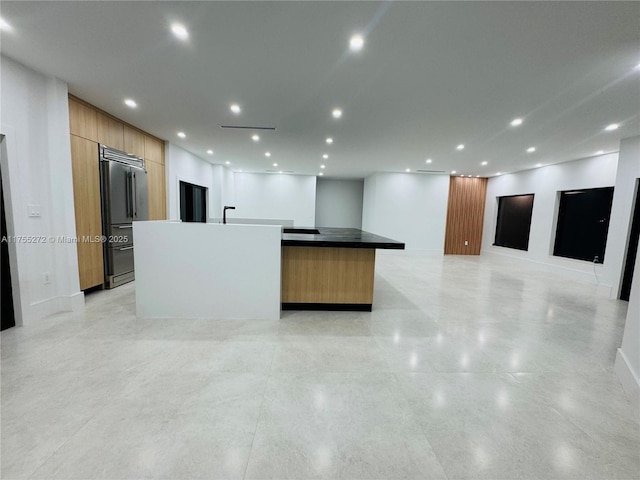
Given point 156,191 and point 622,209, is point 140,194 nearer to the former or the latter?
point 156,191

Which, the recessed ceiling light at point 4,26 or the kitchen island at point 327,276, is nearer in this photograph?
the recessed ceiling light at point 4,26

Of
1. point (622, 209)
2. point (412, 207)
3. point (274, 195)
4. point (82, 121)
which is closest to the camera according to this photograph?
point (82, 121)

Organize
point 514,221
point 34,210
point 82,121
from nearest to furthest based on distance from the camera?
point 34,210 → point 82,121 → point 514,221

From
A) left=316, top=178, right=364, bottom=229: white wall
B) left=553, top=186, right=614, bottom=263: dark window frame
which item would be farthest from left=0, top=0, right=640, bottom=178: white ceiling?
left=316, top=178, right=364, bottom=229: white wall

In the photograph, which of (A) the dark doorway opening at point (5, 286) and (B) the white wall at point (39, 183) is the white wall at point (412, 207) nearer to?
(B) the white wall at point (39, 183)

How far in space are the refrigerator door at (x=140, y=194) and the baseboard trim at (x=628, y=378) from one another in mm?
6546

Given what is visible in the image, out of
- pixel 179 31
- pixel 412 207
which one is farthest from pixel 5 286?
pixel 412 207

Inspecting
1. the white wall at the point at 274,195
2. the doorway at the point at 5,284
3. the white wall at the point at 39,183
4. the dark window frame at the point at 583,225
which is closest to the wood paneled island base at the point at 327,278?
the white wall at the point at 39,183

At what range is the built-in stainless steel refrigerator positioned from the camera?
4.15 metres

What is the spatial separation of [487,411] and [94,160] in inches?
220

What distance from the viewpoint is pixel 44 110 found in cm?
312

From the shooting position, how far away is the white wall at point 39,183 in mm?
2789

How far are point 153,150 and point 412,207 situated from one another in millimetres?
7690

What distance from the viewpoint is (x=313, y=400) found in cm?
180
